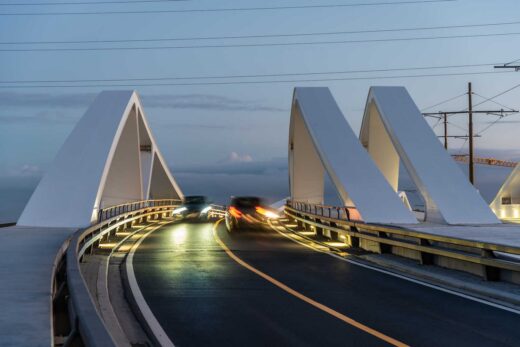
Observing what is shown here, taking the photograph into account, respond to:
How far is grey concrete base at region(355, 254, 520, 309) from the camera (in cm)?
1119

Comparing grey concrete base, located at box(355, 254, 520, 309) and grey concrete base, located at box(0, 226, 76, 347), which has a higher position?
grey concrete base, located at box(0, 226, 76, 347)

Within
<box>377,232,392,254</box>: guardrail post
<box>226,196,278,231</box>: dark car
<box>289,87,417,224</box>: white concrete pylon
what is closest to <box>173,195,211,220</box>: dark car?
<box>289,87,417,224</box>: white concrete pylon

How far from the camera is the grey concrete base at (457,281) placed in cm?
1119

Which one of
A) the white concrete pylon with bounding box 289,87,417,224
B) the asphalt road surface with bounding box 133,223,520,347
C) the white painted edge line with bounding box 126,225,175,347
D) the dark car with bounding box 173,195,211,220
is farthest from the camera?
the dark car with bounding box 173,195,211,220

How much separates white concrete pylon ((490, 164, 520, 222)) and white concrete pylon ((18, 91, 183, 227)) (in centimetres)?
2724

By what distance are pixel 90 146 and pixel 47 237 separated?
11.5 m

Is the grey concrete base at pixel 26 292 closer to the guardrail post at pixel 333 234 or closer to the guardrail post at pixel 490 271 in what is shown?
the guardrail post at pixel 490 271

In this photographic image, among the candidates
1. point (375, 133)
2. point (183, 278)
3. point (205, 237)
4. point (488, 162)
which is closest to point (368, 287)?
point (183, 278)

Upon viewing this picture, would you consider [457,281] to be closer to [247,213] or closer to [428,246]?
[428,246]

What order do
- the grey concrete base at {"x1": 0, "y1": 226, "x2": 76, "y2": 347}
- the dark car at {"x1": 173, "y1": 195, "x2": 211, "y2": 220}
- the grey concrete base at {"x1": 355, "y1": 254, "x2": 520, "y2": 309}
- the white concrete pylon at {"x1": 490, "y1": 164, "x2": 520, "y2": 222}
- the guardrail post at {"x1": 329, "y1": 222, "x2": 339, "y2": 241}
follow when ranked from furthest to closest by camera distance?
1. the white concrete pylon at {"x1": 490, "y1": 164, "x2": 520, "y2": 222}
2. the dark car at {"x1": 173, "y1": 195, "x2": 211, "y2": 220}
3. the guardrail post at {"x1": 329, "y1": 222, "x2": 339, "y2": 241}
4. the grey concrete base at {"x1": 355, "y1": 254, "x2": 520, "y2": 309}
5. the grey concrete base at {"x1": 0, "y1": 226, "x2": 76, "y2": 347}

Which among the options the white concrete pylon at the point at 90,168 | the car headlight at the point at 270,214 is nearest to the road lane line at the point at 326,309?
the white concrete pylon at the point at 90,168

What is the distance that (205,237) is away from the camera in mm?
25938

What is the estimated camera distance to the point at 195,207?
44688 millimetres

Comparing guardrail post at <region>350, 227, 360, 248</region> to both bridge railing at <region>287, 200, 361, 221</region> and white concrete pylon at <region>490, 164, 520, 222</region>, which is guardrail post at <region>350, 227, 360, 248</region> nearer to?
bridge railing at <region>287, 200, 361, 221</region>
